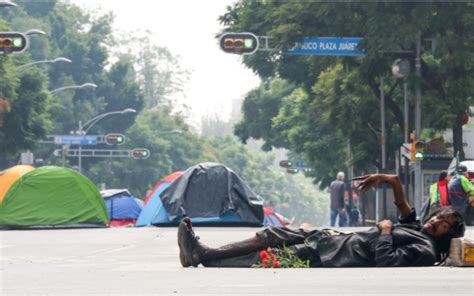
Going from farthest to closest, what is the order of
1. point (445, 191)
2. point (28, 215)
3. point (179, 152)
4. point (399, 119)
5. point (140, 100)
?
point (179, 152), point (140, 100), point (399, 119), point (28, 215), point (445, 191)

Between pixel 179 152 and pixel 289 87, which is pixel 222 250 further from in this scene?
pixel 179 152

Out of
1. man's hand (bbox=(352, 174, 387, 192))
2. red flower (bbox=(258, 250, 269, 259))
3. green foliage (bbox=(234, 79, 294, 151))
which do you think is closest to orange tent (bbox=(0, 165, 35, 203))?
red flower (bbox=(258, 250, 269, 259))

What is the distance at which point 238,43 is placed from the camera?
139 ft

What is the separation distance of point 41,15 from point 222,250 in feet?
364

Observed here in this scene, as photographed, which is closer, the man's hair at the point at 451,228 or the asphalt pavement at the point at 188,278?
the asphalt pavement at the point at 188,278

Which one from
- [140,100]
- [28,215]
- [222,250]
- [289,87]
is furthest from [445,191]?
[140,100]

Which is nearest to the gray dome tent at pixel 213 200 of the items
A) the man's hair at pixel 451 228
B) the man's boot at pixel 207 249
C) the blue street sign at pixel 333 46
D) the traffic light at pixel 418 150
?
the blue street sign at pixel 333 46

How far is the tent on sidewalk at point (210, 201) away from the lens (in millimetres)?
36094

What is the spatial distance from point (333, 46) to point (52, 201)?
10.3 m

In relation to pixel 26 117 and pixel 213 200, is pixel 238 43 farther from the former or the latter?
pixel 26 117

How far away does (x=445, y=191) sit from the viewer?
2891 centimetres

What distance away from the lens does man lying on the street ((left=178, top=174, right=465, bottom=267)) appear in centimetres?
1403

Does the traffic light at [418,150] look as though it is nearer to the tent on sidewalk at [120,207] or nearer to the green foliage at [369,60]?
the green foliage at [369,60]

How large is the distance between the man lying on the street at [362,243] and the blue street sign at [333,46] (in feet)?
89.0
